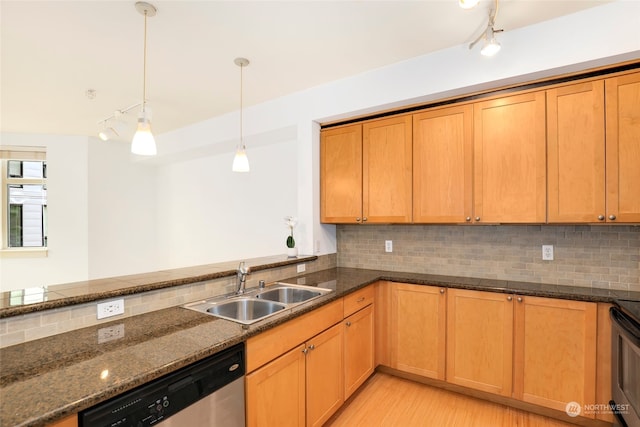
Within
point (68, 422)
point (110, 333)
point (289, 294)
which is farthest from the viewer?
point (289, 294)

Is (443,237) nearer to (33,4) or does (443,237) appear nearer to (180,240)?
(33,4)

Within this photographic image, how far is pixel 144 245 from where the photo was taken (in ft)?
16.8

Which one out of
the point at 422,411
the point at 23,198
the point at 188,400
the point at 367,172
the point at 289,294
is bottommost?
the point at 422,411

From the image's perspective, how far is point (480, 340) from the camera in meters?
2.26

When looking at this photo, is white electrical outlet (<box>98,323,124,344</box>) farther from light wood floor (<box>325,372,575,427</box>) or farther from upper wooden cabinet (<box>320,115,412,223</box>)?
upper wooden cabinet (<box>320,115,412,223</box>)

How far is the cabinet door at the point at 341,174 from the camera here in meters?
2.85

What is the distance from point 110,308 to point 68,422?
2.37 ft

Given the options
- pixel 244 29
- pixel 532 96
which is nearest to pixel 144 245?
pixel 244 29

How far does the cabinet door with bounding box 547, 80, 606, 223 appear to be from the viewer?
6.31ft

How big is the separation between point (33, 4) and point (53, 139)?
11.2 ft

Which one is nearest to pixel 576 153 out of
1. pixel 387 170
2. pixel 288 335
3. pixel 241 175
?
pixel 387 170

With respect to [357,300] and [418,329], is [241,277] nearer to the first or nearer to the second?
[357,300]

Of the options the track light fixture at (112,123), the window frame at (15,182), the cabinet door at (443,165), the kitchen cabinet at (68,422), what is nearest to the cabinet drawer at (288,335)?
the kitchen cabinet at (68,422)

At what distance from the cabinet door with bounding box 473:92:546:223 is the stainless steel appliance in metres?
0.72
